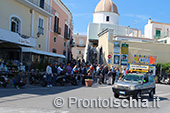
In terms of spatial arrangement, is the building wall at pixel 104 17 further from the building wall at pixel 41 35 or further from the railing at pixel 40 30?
the railing at pixel 40 30

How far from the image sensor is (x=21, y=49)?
1977 centimetres

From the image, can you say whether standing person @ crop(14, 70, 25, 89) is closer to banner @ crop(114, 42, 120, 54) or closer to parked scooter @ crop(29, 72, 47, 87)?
parked scooter @ crop(29, 72, 47, 87)

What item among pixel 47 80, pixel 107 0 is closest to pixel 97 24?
pixel 107 0

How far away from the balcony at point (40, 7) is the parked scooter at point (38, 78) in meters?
9.24

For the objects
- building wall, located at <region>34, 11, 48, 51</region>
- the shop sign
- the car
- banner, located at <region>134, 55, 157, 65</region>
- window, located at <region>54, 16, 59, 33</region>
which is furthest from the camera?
window, located at <region>54, 16, 59, 33</region>

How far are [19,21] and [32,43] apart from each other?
9.97ft

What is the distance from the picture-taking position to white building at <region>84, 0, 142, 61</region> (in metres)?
45.6

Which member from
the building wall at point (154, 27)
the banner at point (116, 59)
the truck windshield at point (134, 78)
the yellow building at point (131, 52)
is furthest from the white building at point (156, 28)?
the truck windshield at point (134, 78)

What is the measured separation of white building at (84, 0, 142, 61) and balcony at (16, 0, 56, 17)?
17.3 meters

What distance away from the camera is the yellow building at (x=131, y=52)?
98.1ft

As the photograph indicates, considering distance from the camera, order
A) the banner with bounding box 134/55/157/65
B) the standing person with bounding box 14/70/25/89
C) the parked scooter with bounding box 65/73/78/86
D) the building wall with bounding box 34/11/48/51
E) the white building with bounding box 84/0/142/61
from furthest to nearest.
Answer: the white building with bounding box 84/0/142/61 → the banner with bounding box 134/55/157/65 → the building wall with bounding box 34/11/48/51 → the parked scooter with bounding box 65/73/78/86 → the standing person with bounding box 14/70/25/89

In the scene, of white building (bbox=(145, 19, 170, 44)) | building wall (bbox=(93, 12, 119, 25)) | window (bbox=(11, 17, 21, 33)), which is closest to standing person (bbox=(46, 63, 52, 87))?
window (bbox=(11, 17, 21, 33))

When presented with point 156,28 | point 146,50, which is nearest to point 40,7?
point 146,50

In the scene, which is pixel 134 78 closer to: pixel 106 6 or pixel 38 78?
pixel 38 78
